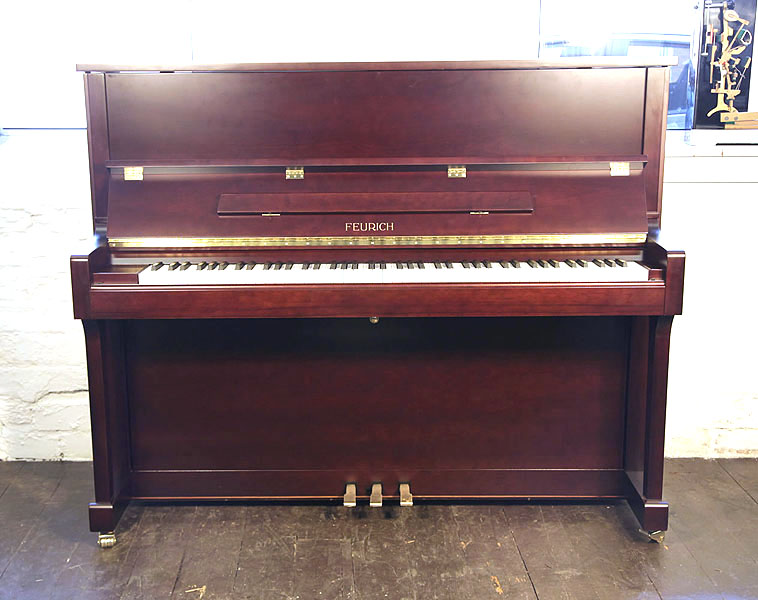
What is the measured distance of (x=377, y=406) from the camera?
2318mm

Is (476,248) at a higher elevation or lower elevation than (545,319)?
higher

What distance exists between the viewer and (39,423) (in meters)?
2.72

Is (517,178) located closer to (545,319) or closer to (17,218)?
(545,319)

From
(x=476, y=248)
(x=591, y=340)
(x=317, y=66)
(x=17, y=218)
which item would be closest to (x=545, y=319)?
(x=591, y=340)

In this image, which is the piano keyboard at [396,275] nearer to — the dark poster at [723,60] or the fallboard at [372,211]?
the fallboard at [372,211]

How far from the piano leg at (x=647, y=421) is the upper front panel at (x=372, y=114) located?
1.73ft

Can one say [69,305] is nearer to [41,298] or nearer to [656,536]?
[41,298]

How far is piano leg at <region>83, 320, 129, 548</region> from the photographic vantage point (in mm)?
2098

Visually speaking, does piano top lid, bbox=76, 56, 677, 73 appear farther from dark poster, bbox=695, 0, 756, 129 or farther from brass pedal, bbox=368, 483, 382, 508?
brass pedal, bbox=368, 483, 382, 508

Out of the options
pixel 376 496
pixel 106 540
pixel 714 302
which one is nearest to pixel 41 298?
pixel 106 540

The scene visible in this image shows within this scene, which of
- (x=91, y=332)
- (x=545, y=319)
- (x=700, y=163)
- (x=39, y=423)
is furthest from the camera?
(x=39, y=423)

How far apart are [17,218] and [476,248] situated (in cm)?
154

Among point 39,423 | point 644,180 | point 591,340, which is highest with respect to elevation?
point 644,180

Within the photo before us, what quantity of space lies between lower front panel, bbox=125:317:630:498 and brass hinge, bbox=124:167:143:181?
41 cm
